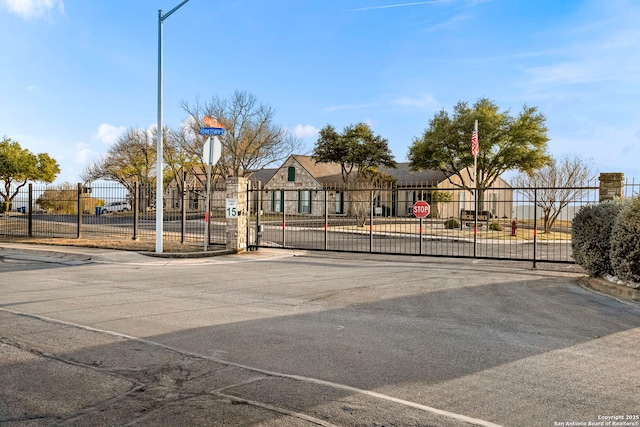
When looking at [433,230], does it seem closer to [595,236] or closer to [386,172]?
[595,236]

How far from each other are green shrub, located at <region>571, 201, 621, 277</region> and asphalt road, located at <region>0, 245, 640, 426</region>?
0.75 m

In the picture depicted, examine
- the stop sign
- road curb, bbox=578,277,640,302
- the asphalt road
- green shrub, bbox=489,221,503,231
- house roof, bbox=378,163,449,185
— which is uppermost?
house roof, bbox=378,163,449,185

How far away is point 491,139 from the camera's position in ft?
139

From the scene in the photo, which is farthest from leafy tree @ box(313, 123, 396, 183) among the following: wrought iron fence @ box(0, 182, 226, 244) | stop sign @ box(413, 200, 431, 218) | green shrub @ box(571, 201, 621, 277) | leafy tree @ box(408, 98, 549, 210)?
green shrub @ box(571, 201, 621, 277)

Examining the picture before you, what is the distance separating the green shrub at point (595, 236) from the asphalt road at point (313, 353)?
75cm

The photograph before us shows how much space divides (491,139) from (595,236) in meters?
33.3

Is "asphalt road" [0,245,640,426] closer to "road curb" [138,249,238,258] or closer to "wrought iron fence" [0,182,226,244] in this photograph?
"road curb" [138,249,238,258]

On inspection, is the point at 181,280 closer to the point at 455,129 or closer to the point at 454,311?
the point at 454,311

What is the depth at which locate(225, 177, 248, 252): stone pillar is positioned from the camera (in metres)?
16.8

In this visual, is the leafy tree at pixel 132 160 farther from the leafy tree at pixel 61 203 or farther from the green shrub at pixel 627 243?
the green shrub at pixel 627 243

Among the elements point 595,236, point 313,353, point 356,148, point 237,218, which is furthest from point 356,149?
point 313,353

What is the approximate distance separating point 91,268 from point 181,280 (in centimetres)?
349

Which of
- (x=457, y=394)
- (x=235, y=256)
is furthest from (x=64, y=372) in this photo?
(x=235, y=256)

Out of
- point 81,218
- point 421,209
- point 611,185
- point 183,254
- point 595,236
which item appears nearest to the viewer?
point 595,236
